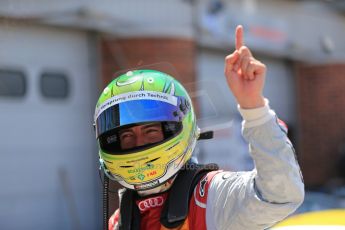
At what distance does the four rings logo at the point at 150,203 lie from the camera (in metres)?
2.49

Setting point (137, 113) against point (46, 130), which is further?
point (46, 130)

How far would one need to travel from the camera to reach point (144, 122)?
2459 mm

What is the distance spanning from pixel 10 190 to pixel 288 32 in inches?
268

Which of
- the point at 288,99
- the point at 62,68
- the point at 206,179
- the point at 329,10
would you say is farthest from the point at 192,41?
the point at 206,179

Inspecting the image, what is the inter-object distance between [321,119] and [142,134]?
1090cm

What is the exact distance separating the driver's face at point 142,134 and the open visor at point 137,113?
0.04m

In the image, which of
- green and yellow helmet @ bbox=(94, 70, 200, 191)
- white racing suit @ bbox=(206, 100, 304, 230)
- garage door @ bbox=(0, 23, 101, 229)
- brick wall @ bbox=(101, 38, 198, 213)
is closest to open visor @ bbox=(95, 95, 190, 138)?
green and yellow helmet @ bbox=(94, 70, 200, 191)

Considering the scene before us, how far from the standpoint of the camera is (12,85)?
25.6ft

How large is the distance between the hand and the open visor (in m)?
0.48

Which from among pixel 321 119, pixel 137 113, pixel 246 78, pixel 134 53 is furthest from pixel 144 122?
pixel 321 119

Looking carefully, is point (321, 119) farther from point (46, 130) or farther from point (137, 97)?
point (137, 97)

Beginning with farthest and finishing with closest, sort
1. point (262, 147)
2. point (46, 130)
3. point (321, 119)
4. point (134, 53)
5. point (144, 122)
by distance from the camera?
point (321, 119), point (134, 53), point (46, 130), point (144, 122), point (262, 147)

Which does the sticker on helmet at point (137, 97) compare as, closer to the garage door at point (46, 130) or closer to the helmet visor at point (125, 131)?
the helmet visor at point (125, 131)

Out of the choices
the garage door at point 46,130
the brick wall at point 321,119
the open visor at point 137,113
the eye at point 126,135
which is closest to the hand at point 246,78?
the open visor at point 137,113
